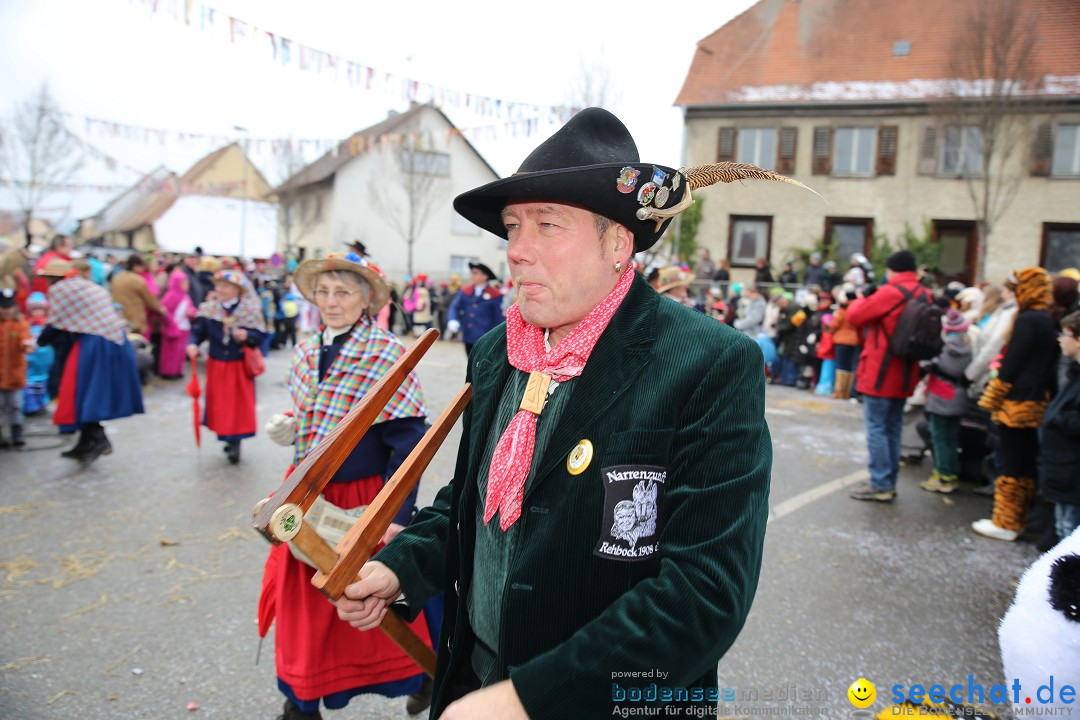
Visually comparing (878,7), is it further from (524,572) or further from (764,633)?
(524,572)

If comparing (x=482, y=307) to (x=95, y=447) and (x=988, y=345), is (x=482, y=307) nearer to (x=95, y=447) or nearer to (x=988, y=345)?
(x=95, y=447)

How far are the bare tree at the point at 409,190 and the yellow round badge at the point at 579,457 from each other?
1317 inches

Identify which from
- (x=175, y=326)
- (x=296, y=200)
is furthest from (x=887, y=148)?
(x=296, y=200)

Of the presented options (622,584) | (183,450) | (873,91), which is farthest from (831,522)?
(873,91)

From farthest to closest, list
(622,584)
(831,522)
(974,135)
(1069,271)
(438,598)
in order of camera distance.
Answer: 1. (974,135)
2. (1069,271)
3. (831,522)
4. (438,598)
5. (622,584)

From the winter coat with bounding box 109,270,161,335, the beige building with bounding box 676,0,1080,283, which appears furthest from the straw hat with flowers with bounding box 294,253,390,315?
the beige building with bounding box 676,0,1080,283

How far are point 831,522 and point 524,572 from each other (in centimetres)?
496

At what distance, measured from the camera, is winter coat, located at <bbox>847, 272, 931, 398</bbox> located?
243 inches

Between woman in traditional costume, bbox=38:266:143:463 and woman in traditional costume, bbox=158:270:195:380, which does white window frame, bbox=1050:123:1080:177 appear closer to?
woman in traditional costume, bbox=158:270:195:380

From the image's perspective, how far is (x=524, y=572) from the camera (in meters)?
1.59

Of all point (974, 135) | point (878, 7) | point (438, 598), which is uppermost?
point (878, 7)

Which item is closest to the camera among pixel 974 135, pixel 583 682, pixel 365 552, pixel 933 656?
pixel 583 682

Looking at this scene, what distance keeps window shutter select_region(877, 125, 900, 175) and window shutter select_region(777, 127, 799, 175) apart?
270 cm

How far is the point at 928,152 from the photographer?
23.5 m
